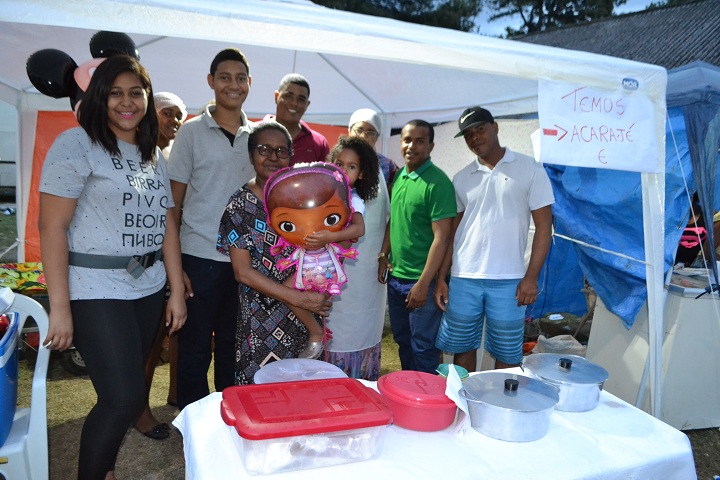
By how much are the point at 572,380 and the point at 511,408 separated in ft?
1.14

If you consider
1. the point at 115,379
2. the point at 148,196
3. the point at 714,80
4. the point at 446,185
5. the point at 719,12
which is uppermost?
the point at 719,12

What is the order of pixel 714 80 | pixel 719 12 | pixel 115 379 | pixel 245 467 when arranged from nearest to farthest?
pixel 245 467 < pixel 115 379 < pixel 714 80 < pixel 719 12

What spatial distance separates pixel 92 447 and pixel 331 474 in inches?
41.0

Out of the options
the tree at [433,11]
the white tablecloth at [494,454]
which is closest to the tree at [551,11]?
the tree at [433,11]

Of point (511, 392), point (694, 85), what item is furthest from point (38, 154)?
point (694, 85)

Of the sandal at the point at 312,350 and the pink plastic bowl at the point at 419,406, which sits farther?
the sandal at the point at 312,350

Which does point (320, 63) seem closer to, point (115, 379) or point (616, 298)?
point (616, 298)

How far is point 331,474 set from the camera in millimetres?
1090

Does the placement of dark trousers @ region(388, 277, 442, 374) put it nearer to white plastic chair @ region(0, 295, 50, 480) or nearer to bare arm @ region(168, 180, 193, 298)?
bare arm @ region(168, 180, 193, 298)

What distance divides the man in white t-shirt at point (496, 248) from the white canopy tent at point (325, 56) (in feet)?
1.58

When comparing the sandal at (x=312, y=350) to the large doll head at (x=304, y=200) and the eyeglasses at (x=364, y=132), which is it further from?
the eyeglasses at (x=364, y=132)

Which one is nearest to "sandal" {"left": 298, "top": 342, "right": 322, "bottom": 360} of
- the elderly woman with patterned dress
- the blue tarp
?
the elderly woman with patterned dress

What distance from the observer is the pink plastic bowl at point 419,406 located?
129cm

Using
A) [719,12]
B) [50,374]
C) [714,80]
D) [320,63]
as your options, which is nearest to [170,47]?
[320,63]
